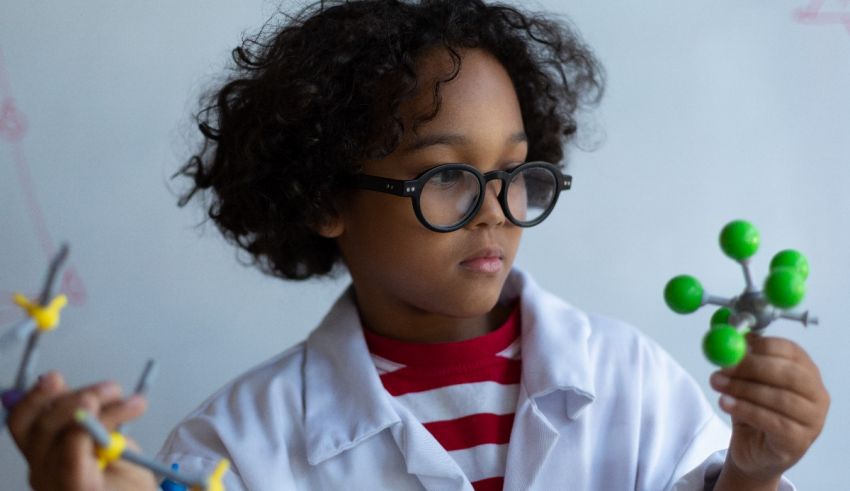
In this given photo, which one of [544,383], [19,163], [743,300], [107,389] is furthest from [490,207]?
[19,163]

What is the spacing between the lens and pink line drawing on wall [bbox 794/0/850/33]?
1363mm

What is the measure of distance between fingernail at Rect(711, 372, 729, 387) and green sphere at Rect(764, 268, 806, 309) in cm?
10

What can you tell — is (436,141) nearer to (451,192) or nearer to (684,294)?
(451,192)

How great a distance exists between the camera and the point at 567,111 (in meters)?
1.31

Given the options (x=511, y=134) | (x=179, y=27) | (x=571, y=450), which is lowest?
(x=571, y=450)

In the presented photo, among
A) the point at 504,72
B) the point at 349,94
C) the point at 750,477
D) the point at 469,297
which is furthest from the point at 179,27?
the point at 750,477

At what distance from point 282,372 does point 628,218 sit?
21.5 inches

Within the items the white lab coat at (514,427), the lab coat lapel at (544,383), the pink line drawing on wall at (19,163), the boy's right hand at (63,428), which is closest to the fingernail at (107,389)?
the boy's right hand at (63,428)

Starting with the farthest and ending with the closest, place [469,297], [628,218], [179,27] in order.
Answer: [628,218]
[179,27]
[469,297]

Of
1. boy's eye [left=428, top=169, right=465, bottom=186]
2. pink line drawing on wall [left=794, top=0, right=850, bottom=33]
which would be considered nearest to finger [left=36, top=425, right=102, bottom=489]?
boy's eye [left=428, top=169, right=465, bottom=186]

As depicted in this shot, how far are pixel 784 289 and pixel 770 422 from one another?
13 centimetres

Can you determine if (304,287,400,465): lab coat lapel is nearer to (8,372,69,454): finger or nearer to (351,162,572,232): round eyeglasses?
(351,162,572,232): round eyeglasses

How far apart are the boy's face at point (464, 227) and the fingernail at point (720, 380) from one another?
0.92 ft

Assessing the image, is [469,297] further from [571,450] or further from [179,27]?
[179,27]
